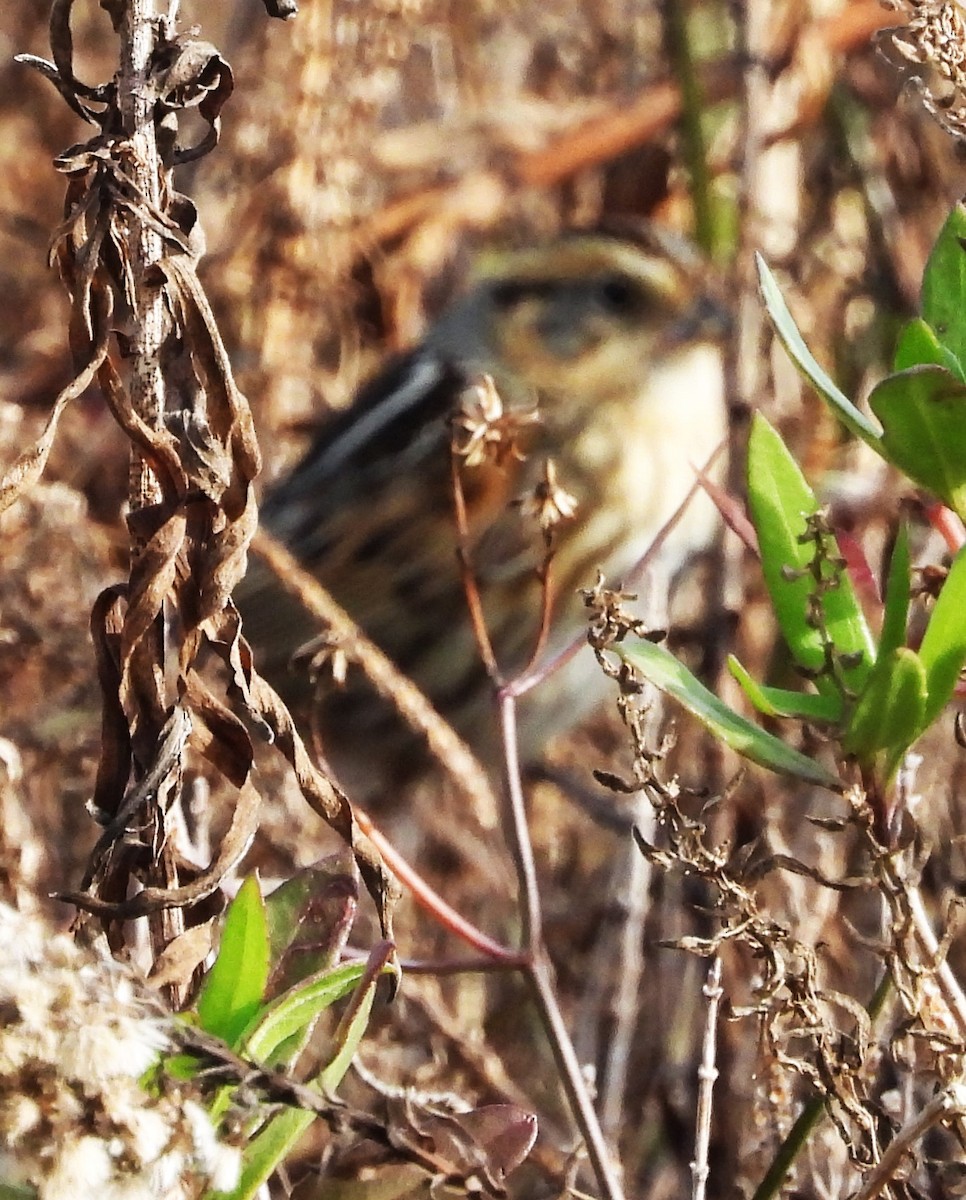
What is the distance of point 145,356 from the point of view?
2.43ft

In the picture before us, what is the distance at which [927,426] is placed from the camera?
0.75 m

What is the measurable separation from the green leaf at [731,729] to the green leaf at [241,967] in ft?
0.66

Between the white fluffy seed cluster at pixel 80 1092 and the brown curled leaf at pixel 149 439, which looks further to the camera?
the brown curled leaf at pixel 149 439

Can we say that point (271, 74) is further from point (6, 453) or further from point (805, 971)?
point (805, 971)

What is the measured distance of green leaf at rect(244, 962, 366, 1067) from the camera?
66cm

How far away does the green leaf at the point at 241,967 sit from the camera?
692mm

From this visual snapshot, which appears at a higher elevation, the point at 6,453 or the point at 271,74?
the point at 271,74

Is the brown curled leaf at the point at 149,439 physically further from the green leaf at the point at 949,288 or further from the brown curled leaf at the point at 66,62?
the green leaf at the point at 949,288

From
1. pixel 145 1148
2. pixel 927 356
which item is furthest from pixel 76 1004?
pixel 927 356

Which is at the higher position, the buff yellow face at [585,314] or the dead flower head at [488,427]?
the buff yellow face at [585,314]

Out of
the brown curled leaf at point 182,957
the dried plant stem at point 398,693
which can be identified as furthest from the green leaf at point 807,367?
the dried plant stem at point 398,693

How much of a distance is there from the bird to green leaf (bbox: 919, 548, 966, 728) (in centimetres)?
152

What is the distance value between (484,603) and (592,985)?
34.2 inches

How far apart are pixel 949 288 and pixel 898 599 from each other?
0.50 ft
